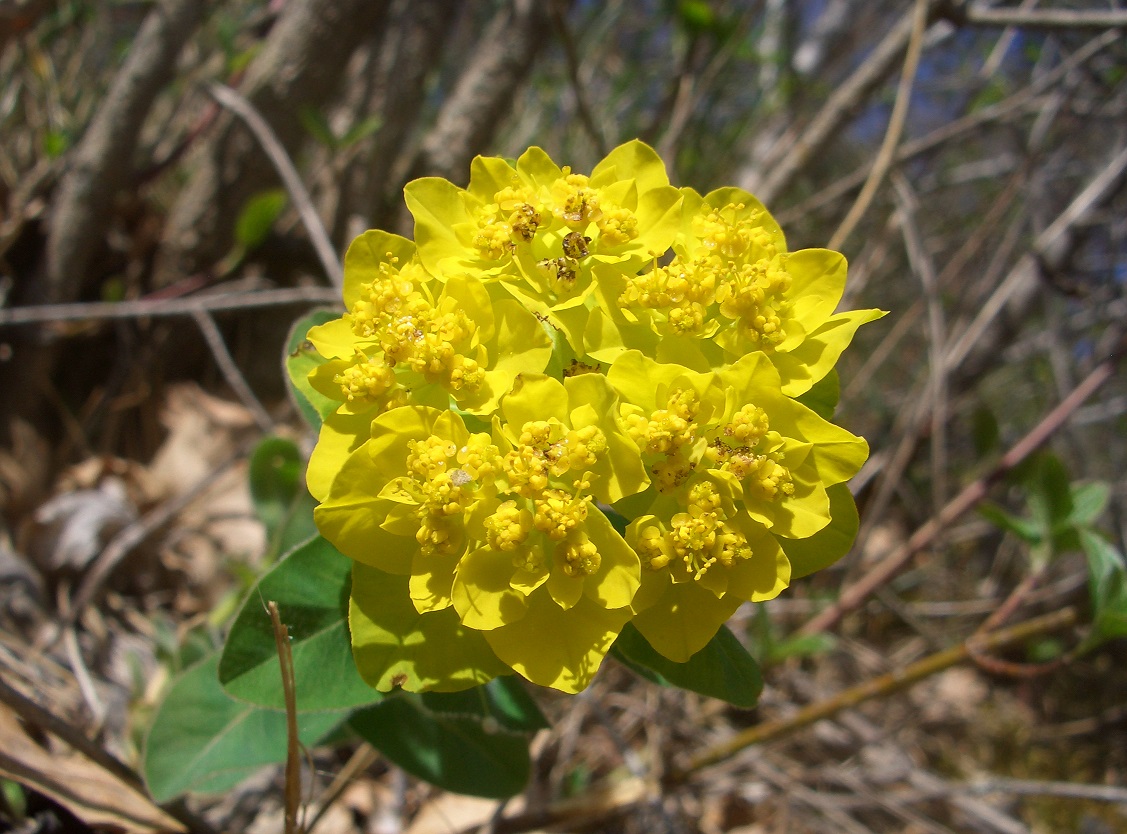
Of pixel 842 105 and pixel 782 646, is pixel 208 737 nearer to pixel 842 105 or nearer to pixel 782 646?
pixel 782 646

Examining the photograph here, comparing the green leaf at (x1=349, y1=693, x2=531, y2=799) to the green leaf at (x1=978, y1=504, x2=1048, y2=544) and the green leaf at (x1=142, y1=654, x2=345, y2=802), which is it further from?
the green leaf at (x1=978, y1=504, x2=1048, y2=544)

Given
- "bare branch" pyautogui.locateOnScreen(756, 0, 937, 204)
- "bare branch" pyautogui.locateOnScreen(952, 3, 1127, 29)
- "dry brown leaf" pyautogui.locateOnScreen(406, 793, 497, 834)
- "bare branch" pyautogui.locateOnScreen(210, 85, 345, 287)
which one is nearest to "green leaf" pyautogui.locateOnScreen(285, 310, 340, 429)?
"bare branch" pyautogui.locateOnScreen(210, 85, 345, 287)

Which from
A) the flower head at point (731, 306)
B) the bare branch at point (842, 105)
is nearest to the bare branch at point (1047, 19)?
the bare branch at point (842, 105)

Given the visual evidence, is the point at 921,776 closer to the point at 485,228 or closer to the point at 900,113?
the point at 900,113

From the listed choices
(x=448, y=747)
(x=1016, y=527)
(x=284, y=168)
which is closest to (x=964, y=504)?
(x=1016, y=527)

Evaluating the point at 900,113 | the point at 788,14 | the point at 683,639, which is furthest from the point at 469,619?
the point at 788,14
